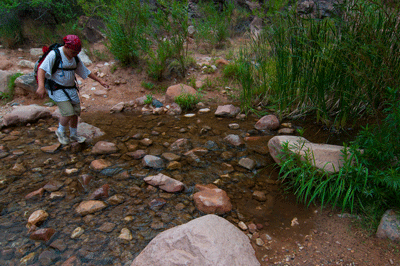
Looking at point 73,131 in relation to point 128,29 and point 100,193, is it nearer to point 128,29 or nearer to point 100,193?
point 100,193

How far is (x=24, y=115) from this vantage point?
14.9ft

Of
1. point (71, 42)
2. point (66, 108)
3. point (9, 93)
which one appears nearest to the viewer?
point (71, 42)

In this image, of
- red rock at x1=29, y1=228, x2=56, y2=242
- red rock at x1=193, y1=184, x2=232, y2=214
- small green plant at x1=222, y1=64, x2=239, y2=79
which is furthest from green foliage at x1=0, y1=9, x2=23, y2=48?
red rock at x1=193, y1=184, x2=232, y2=214

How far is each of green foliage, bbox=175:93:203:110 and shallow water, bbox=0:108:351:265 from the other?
0.83 m

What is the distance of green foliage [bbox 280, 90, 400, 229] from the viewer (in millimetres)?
2010

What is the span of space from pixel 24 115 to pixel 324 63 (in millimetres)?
4894

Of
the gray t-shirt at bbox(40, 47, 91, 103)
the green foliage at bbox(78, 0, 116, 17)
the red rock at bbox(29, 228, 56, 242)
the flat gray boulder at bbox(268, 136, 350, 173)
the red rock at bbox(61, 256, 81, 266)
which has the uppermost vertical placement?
the green foliage at bbox(78, 0, 116, 17)

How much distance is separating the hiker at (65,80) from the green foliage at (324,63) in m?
2.62

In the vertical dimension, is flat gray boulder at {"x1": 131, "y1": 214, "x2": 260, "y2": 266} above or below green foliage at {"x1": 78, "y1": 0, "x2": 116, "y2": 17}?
below

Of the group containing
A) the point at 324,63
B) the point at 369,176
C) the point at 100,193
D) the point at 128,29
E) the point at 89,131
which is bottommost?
the point at 89,131

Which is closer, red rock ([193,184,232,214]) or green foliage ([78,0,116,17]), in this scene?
red rock ([193,184,232,214])

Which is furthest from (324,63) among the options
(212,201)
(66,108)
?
(66,108)

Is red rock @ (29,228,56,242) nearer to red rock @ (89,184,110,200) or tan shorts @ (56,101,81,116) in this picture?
red rock @ (89,184,110,200)

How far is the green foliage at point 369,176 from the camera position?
2.01 metres
